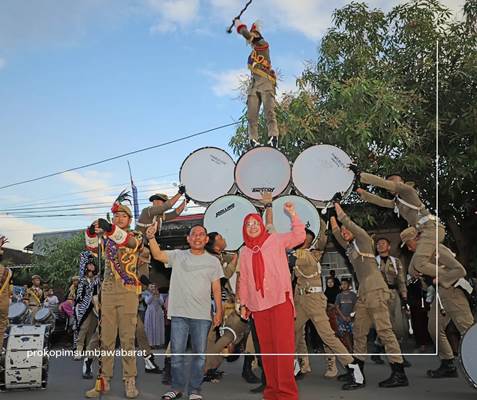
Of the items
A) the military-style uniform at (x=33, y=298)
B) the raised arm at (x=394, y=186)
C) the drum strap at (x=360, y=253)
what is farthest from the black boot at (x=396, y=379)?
the military-style uniform at (x=33, y=298)

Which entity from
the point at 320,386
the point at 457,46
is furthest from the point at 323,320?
the point at 457,46

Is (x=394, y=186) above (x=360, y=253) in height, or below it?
above

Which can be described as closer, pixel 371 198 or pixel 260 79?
pixel 371 198

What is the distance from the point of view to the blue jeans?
5363mm

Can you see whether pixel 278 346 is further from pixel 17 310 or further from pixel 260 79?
pixel 17 310

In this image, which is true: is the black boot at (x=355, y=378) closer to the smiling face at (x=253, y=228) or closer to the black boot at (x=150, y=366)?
the smiling face at (x=253, y=228)

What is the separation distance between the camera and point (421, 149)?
40.9 ft

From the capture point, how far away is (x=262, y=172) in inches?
274

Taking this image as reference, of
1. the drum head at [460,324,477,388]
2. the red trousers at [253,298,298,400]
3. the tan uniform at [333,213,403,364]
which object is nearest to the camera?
the red trousers at [253,298,298,400]

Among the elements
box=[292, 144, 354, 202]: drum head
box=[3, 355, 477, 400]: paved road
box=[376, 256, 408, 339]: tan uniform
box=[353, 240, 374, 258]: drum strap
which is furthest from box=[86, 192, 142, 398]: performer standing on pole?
box=[376, 256, 408, 339]: tan uniform

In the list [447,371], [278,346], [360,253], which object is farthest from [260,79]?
[447,371]

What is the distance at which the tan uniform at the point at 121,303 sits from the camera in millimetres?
5805

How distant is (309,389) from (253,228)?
2.31 meters

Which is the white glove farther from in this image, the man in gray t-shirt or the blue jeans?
the blue jeans
